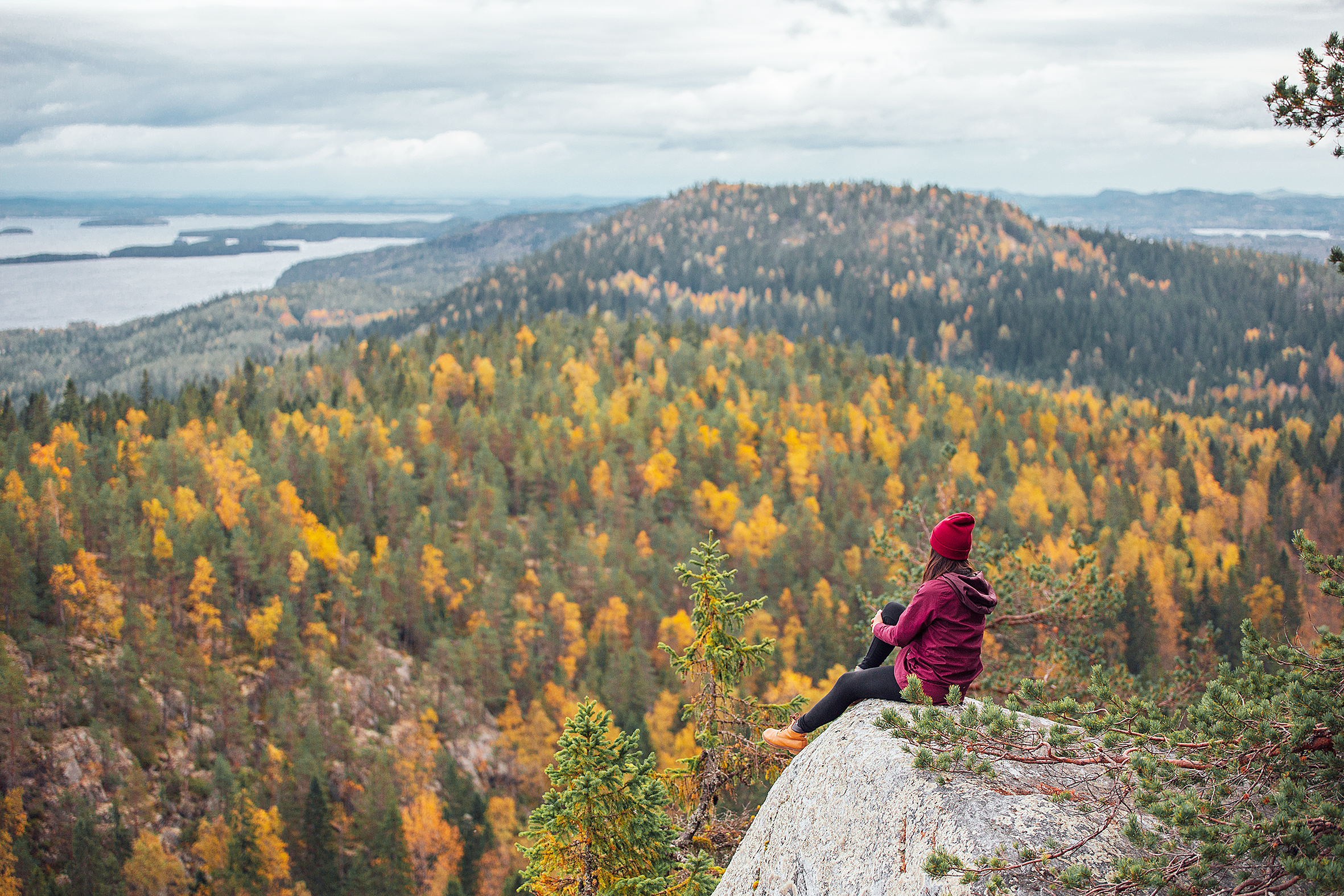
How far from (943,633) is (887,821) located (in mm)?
2003

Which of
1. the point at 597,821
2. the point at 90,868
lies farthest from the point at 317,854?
the point at 597,821

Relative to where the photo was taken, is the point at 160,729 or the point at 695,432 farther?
the point at 695,432

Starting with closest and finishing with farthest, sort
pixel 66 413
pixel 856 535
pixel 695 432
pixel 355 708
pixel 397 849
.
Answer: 1. pixel 397 849
2. pixel 355 708
3. pixel 856 535
4. pixel 66 413
5. pixel 695 432

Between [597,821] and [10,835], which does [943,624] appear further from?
Result: [10,835]

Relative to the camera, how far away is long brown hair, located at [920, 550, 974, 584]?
9.39 metres

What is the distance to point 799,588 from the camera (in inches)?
3770

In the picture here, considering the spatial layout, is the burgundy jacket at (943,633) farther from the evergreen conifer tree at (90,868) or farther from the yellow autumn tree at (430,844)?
the evergreen conifer tree at (90,868)

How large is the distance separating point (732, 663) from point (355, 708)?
84.9m

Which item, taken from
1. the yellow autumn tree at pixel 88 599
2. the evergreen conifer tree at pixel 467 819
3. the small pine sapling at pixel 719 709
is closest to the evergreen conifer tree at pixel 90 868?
the evergreen conifer tree at pixel 467 819

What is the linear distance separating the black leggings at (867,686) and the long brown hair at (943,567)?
3.18 ft

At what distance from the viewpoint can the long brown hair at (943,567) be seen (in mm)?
9391

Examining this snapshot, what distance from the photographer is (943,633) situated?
930 cm

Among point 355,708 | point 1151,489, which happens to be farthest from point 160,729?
point 1151,489

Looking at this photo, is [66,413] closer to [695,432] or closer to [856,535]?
[695,432]
